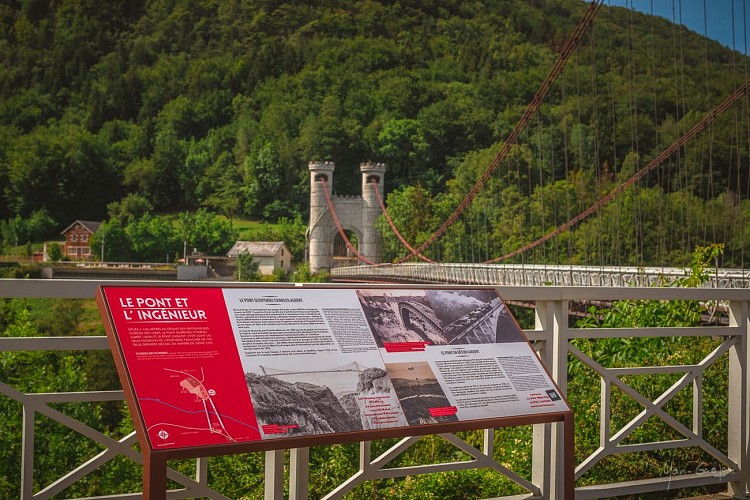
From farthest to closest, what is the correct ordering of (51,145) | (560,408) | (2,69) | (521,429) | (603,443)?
1. (2,69)
2. (51,145)
3. (521,429)
4. (603,443)
5. (560,408)

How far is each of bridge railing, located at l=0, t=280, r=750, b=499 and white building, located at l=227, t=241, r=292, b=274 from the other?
41.6 metres

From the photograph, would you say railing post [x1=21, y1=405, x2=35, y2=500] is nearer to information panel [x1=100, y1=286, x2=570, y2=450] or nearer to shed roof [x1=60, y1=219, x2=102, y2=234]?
information panel [x1=100, y1=286, x2=570, y2=450]

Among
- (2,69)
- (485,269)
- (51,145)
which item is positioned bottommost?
(485,269)

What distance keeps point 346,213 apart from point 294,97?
9.21 m

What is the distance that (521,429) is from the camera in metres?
3.39

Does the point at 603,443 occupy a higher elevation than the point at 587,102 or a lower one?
lower

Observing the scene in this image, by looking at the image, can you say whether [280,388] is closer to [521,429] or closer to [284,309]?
[284,309]

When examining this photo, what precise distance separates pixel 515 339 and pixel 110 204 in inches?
1908

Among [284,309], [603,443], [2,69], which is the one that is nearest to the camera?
[284,309]

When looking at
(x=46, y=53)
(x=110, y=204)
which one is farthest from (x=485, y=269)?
(x=46, y=53)

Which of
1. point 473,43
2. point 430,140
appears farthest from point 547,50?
point 430,140

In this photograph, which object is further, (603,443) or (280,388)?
(603,443)

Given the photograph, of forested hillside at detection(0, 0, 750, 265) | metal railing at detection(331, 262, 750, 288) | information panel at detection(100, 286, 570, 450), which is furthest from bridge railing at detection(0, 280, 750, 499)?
forested hillside at detection(0, 0, 750, 265)

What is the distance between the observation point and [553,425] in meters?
2.35
